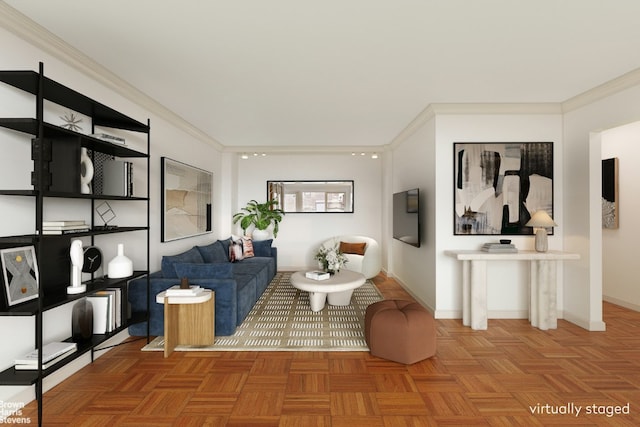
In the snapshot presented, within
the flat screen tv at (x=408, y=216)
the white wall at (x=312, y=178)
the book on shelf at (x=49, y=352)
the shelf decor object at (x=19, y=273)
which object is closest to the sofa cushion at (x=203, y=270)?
the book on shelf at (x=49, y=352)

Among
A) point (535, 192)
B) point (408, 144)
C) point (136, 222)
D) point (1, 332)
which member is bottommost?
point (1, 332)

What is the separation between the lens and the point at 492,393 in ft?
7.52

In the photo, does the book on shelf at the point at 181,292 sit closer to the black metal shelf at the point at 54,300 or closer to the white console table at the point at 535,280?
the black metal shelf at the point at 54,300

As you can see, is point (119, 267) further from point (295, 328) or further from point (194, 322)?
point (295, 328)

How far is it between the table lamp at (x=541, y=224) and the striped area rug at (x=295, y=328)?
225 cm

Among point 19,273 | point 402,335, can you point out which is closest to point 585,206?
point 402,335

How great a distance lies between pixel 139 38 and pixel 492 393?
3759 millimetres

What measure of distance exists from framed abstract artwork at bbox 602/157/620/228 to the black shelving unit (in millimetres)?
6133

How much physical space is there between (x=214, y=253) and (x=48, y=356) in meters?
2.83

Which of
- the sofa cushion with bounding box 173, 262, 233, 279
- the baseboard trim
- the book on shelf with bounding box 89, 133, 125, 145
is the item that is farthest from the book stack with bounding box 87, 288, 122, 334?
the baseboard trim

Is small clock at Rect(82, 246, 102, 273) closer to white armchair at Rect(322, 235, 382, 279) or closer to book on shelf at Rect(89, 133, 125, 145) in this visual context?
book on shelf at Rect(89, 133, 125, 145)

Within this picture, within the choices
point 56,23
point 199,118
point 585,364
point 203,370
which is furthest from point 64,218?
point 585,364

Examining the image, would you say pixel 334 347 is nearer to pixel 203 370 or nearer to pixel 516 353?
pixel 203 370

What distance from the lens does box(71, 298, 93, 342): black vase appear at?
2422 mm
